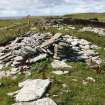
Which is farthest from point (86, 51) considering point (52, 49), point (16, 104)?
point (16, 104)

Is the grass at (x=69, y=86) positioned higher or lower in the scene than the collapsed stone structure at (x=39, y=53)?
lower

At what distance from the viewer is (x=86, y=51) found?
3192 cm

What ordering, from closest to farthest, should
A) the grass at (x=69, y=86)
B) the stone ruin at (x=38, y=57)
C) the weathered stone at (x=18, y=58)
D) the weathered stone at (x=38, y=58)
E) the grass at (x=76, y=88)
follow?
1. the grass at (x=76, y=88)
2. the grass at (x=69, y=86)
3. the stone ruin at (x=38, y=57)
4. the weathered stone at (x=38, y=58)
5. the weathered stone at (x=18, y=58)

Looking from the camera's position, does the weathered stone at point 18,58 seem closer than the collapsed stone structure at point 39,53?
No

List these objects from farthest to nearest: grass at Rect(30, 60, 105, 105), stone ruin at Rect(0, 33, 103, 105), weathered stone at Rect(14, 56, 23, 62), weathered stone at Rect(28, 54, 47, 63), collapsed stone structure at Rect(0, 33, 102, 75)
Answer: weathered stone at Rect(14, 56, 23, 62) < collapsed stone structure at Rect(0, 33, 102, 75) < weathered stone at Rect(28, 54, 47, 63) < stone ruin at Rect(0, 33, 103, 105) < grass at Rect(30, 60, 105, 105)

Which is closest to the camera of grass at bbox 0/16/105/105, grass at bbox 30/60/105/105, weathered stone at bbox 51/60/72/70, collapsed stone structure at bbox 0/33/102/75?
grass at bbox 30/60/105/105

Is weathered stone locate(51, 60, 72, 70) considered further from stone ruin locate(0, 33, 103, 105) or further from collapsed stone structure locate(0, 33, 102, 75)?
collapsed stone structure locate(0, 33, 102, 75)

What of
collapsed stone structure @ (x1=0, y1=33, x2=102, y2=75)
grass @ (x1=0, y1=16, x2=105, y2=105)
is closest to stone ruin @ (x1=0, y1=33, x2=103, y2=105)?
collapsed stone structure @ (x1=0, y1=33, x2=102, y2=75)

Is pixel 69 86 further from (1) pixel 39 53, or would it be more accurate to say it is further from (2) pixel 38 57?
(1) pixel 39 53

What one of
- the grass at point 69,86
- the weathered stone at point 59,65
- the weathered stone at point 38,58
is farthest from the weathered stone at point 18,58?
the weathered stone at point 59,65

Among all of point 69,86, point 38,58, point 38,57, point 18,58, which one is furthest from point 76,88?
point 18,58

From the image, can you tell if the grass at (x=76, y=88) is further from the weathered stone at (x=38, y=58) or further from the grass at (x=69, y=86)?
the weathered stone at (x=38, y=58)

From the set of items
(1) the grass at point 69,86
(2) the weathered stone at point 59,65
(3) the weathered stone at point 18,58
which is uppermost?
(3) the weathered stone at point 18,58

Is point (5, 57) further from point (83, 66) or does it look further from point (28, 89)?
point (28, 89)
